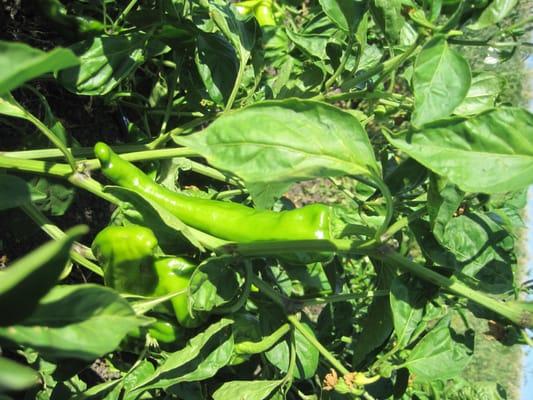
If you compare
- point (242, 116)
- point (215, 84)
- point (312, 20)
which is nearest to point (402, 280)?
point (242, 116)

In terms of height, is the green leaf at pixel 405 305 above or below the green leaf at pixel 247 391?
above

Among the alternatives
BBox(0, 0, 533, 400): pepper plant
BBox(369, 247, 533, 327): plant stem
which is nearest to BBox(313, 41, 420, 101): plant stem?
BBox(0, 0, 533, 400): pepper plant

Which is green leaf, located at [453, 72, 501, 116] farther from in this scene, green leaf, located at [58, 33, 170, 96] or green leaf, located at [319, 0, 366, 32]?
green leaf, located at [58, 33, 170, 96]

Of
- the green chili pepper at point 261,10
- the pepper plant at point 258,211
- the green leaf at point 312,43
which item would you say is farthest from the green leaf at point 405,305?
the green chili pepper at point 261,10

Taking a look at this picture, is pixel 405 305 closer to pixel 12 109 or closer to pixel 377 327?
pixel 377 327

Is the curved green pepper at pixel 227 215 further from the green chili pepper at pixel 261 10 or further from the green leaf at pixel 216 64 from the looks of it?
the green chili pepper at pixel 261 10

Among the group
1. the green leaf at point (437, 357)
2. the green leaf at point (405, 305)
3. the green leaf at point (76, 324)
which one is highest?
the green leaf at point (76, 324)
